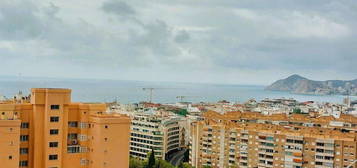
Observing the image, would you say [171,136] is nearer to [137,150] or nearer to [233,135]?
[137,150]

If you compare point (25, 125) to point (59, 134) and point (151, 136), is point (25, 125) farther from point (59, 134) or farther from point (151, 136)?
point (151, 136)

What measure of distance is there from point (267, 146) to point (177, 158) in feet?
35.1

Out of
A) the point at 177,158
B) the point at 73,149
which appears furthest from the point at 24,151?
the point at 177,158

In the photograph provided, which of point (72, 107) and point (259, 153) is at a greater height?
point (72, 107)

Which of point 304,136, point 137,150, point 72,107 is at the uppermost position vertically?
point 72,107

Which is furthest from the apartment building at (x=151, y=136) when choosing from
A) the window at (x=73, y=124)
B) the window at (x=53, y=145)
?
the window at (x=53, y=145)

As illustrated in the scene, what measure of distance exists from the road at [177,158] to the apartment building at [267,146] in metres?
2.75

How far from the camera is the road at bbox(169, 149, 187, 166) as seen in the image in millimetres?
33953

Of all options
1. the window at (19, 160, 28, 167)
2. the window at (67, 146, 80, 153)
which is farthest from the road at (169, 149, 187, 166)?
the window at (19, 160, 28, 167)

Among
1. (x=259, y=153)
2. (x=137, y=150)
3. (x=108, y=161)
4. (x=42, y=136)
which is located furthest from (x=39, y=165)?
(x=137, y=150)

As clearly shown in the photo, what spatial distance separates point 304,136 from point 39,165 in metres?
16.1

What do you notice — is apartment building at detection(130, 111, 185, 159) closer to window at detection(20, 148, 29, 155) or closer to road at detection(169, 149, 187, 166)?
road at detection(169, 149, 187, 166)

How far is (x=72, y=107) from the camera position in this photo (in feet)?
49.2

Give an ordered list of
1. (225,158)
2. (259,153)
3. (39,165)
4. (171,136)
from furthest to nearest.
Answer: (171,136) < (225,158) < (259,153) < (39,165)
